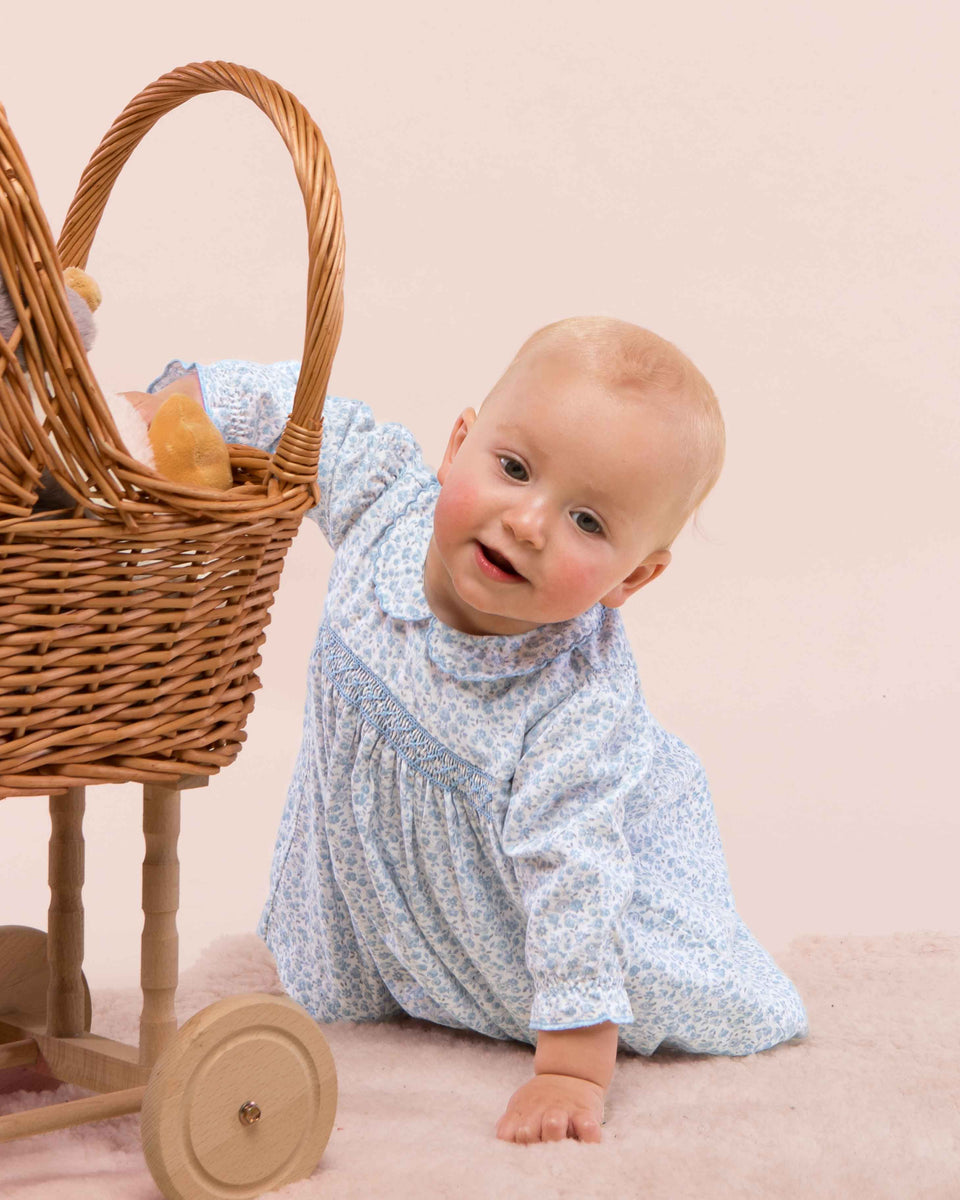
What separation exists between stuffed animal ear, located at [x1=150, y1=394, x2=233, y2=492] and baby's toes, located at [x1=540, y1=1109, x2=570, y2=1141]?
0.64m

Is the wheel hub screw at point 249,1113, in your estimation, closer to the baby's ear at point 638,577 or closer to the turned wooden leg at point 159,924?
the turned wooden leg at point 159,924

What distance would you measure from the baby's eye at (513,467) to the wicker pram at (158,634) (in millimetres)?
261

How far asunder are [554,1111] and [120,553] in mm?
669

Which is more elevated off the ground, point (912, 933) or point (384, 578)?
point (384, 578)

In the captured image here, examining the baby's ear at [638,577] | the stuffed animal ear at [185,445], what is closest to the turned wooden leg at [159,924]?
the stuffed animal ear at [185,445]

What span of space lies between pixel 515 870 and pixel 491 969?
5.8 inches

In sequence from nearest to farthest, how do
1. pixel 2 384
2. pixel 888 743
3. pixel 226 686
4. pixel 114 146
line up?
pixel 2 384
pixel 226 686
pixel 114 146
pixel 888 743

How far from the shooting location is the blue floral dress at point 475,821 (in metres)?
1.47

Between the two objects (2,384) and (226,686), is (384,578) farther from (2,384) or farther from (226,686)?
(2,384)

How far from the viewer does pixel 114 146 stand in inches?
59.2

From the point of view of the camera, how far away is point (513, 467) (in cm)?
144

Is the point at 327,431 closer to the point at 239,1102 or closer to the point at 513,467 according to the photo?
the point at 513,467

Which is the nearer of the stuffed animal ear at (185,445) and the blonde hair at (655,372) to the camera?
the stuffed animal ear at (185,445)

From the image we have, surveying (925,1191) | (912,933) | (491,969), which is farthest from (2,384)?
(912,933)
